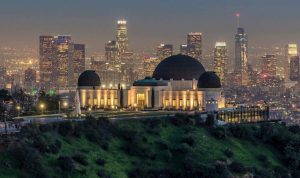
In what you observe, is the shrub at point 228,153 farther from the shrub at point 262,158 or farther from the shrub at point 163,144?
the shrub at point 163,144

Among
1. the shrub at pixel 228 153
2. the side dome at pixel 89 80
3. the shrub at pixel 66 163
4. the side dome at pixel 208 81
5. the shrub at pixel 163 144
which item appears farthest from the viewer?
the side dome at pixel 89 80

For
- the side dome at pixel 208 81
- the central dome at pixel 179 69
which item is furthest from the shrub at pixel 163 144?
the central dome at pixel 179 69

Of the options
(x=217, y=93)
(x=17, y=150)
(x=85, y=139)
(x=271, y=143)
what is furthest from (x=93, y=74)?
(x=17, y=150)

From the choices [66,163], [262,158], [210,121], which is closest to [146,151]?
[66,163]

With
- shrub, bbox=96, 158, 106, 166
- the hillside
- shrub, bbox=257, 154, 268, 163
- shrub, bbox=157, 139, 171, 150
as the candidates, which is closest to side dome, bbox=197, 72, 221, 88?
the hillside

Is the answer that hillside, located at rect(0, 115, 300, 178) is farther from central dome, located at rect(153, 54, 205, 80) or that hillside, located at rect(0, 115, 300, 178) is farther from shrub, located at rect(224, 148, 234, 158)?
central dome, located at rect(153, 54, 205, 80)

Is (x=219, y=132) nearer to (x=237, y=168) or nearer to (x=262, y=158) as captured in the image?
(x=262, y=158)
